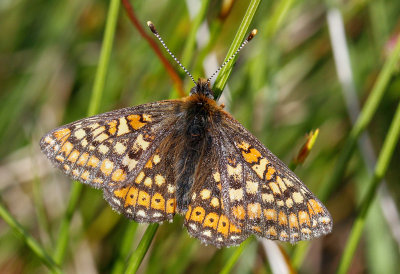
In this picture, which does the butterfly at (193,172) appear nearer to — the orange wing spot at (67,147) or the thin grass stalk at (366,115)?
the orange wing spot at (67,147)

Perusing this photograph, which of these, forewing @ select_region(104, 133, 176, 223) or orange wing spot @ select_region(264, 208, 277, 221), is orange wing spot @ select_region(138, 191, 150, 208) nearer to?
forewing @ select_region(104, 133, 176, 223)

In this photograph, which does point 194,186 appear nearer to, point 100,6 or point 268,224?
point 268,224

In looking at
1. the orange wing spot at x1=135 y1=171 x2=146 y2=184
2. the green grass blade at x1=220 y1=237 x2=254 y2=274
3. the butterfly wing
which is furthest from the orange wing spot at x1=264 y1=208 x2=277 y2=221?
the orange wing spot at x1=135 y1=171 x2=146 y2=184

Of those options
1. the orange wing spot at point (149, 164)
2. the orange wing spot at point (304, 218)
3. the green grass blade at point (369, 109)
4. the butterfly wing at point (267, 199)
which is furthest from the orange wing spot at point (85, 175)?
the green grass blade at point (369, 109)

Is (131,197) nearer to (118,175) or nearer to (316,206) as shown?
(118,175)

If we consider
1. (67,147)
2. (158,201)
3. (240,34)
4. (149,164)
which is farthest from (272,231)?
(67,147)

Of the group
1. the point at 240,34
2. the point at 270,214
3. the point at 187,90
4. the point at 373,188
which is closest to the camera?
the point at 240,34
